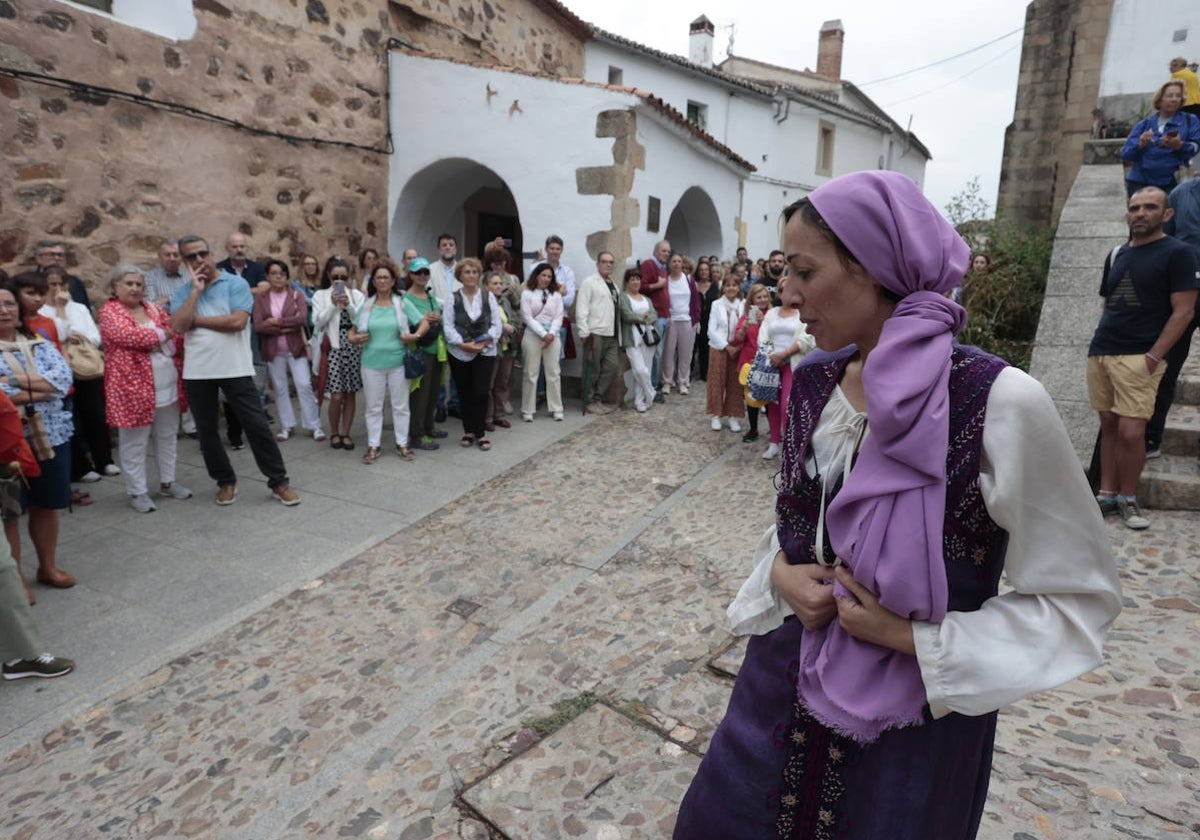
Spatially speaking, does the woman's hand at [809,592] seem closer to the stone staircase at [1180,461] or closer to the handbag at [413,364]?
the stone staircase at [1180,461]

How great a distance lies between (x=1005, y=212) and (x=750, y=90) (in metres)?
8.11

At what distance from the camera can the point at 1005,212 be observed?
13156 mm

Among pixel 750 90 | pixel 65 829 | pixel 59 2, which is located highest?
pixel 750 90

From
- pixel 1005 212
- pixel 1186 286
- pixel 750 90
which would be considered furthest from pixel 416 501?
pixel 750 90

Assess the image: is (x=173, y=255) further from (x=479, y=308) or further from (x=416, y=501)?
(x=416, y=501)

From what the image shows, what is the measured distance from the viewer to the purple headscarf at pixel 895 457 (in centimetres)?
108

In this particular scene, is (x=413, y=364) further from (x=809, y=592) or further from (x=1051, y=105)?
(x=1051, y=105)

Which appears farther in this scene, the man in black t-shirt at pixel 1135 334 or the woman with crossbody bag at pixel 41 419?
the man in black t-shirt at pixel 1135 334

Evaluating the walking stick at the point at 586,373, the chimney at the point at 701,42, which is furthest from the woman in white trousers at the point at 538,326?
the chimney at the point at 701,42

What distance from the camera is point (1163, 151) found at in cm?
711

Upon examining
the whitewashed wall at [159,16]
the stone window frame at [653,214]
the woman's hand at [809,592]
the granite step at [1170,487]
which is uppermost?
the whitewashed wall at [159,16]

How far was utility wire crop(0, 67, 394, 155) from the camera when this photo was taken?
603 cm

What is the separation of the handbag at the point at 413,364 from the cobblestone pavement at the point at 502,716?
2.21 m

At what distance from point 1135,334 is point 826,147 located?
20.5 meters
